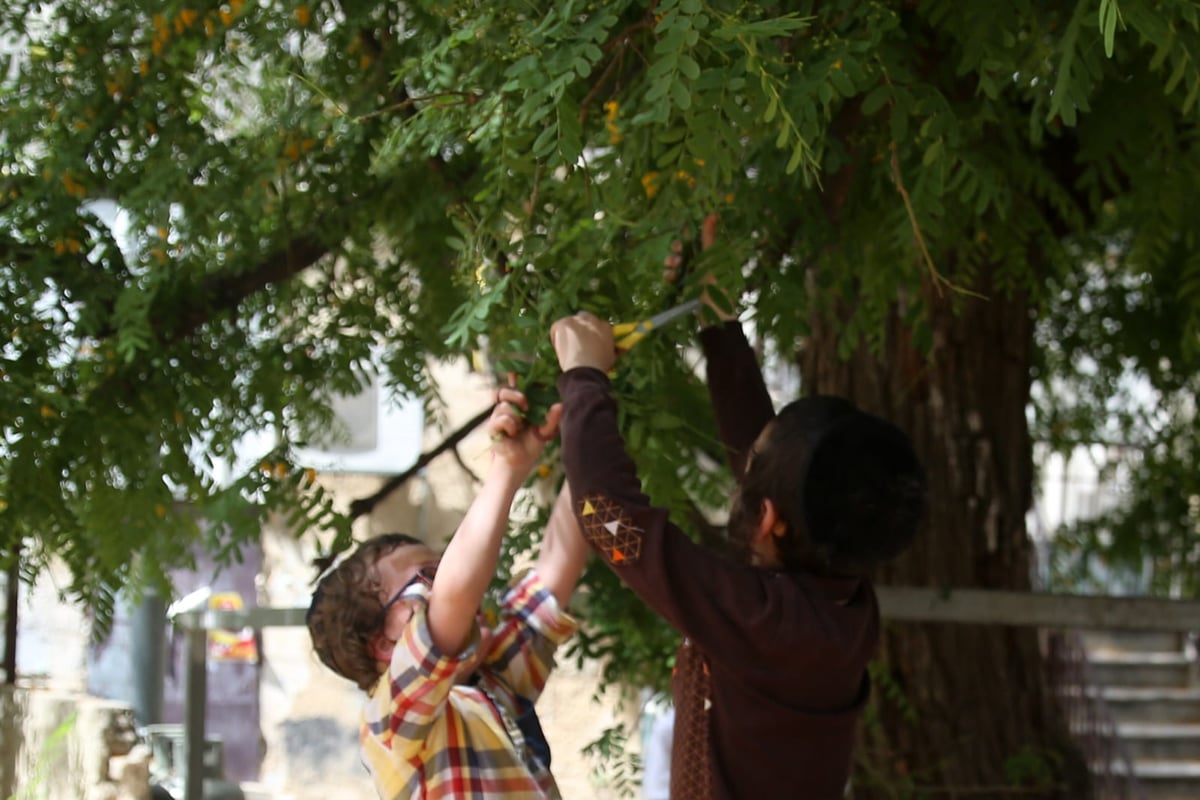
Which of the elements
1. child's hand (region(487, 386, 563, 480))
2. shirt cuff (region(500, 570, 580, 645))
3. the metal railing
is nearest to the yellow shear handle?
child's hand (region(487, 386, 563, 480))

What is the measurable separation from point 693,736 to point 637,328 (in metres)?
0.57

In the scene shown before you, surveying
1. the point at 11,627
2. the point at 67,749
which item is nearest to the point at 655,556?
the point at 11,627

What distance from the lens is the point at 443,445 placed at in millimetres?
3574

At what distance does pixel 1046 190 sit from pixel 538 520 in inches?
52.1

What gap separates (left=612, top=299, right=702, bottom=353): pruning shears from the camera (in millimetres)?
2008

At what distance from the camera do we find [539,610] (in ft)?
6.91

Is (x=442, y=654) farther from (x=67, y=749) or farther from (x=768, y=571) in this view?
(x=67, y=749)

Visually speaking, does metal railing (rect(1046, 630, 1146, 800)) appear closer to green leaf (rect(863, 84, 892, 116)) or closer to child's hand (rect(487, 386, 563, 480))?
green leaf (rect(863, 84, 892, 116))

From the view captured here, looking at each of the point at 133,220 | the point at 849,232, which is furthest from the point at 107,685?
the point at 849,232

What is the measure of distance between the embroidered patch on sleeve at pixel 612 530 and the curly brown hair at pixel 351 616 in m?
0.32

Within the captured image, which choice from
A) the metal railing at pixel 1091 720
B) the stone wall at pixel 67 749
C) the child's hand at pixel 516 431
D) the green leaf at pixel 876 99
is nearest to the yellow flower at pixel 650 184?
the green leaf at pixel 876 99

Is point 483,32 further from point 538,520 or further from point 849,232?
point 538,520

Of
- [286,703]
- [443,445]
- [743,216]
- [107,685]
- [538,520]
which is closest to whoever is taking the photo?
[743,216]

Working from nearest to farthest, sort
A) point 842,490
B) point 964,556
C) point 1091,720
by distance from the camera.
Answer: point 842,490 → point 964,556 → point 1091,720
